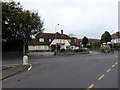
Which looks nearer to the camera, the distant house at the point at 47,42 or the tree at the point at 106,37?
Result: the distant house at the point at 47,42

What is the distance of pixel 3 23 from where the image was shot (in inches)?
1159

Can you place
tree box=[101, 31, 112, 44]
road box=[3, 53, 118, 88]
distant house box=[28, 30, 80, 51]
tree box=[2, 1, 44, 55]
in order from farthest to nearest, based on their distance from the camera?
tree box=[101, 31, 112, 44]
distant house box=[28, 30, 80, 51]
tree box=[2, 1, 44, 55]
road box=[3, 53, 118, 88]

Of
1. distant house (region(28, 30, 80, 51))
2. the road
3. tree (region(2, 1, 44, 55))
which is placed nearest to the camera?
the road

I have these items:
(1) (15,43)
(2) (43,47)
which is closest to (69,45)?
(2) (43,47)

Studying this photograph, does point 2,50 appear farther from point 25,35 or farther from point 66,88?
point 66,88

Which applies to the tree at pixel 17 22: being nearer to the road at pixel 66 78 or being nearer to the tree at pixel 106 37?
the road at pixel 66 78

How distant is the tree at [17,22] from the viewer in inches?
1157

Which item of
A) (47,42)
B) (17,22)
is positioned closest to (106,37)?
(47,42)

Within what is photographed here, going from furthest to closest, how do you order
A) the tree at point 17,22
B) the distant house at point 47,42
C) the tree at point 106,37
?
the tree at point 106,37, the distant house at point 47,42, the tree at point 17,22

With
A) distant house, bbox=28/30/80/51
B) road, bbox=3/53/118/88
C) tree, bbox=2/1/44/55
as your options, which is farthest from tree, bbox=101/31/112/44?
road, bbox=3/53/118/88

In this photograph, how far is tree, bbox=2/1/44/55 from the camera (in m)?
29.4

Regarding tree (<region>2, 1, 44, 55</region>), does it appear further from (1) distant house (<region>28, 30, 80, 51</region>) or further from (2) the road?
(1) distant house (<region>28, 30, 80, 51</region>)

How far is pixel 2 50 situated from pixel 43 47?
35949mm

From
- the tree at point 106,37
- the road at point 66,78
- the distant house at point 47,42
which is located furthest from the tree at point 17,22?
the tree at point 106,37
